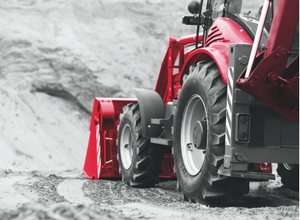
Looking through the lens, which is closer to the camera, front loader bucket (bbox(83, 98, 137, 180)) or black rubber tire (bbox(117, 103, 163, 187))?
black rubber tire (bbox(117, 103, 163, 187))

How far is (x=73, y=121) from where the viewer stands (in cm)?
1642

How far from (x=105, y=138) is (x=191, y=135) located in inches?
132

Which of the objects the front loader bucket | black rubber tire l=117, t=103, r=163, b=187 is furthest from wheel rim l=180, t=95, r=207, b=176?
the front loader bucket

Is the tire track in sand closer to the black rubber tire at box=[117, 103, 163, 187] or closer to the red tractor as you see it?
the black rubber tire at box=[117, 103, 163, 187]

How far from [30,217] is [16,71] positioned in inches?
505

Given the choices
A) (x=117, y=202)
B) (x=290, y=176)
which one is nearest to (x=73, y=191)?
(x=117, y=202)

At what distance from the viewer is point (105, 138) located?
9648 mm

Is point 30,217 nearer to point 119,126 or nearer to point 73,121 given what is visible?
point 119,126

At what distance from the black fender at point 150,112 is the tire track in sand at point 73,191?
115 centimetres

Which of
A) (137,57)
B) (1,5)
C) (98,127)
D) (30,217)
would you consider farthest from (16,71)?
(30,217)

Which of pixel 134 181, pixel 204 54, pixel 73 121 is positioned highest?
pixel 204 54

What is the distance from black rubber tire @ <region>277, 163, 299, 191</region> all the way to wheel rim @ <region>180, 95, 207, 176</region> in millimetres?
2059

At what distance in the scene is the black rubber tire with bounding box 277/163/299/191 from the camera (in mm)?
8078

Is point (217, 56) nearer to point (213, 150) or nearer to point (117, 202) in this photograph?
point (213, 150)
